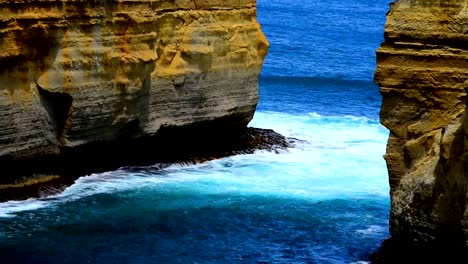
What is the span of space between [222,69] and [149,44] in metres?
3.28

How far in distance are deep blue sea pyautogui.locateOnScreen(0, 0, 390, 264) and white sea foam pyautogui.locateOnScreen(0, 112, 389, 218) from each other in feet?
0.09

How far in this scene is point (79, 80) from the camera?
89.2 ft

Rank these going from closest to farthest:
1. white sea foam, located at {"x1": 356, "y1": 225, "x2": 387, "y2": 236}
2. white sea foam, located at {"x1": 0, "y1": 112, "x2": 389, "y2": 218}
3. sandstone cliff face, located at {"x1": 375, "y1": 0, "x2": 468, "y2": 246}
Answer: sandstone cliff face, located at {"x1": 375, "y1": 0, "x2": 468, "y2": 246}
white sea foam, located at {"x1": 356, "y1": 225, "x2": 387, "y2": 236}
white sea foam, located at {"x1": 0, "y1": 112, "x2": 389, "y2": 218}

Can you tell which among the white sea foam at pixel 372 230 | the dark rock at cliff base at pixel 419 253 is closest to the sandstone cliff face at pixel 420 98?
the dark rock at cliff base at pixel 419 253

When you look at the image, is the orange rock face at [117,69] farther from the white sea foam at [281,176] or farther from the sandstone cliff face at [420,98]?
the sandstone cliff face at [420,98]

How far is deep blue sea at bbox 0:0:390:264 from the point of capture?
77.0 ft

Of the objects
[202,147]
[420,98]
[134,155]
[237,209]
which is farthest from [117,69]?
[420,98]

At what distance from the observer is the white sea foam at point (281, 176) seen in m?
28.1

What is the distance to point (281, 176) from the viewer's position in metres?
30.1

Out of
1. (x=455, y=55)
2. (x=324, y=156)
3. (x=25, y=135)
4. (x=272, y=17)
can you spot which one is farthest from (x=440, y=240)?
(x=272, y=17)

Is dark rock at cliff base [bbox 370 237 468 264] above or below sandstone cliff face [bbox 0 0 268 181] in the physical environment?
below

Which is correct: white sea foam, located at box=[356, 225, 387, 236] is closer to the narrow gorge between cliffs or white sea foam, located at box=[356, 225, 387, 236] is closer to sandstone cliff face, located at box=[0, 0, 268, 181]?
the narrow gorge between cliffs

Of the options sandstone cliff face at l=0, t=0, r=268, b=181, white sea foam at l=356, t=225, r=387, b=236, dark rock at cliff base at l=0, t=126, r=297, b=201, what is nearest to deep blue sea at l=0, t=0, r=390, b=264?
white sea foam at l=356, t=225, r=387, b=236

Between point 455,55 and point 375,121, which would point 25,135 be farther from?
point 375,121
